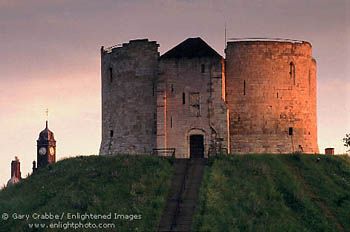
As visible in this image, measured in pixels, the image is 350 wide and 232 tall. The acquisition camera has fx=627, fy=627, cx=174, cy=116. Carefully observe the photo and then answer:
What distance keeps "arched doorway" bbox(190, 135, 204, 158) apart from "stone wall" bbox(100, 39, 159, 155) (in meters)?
2.80

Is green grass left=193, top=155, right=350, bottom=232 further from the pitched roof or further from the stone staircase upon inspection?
the pitched roof

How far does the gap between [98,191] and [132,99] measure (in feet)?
41.6

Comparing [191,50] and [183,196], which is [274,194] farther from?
[191,50]

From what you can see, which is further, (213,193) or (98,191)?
(98,191)

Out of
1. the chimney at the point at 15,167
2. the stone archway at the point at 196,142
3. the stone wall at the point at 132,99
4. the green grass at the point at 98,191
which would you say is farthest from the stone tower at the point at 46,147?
the green grass at the point at 98,191

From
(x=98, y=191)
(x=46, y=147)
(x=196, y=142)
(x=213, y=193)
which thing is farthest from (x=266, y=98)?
(x=46, y=147)

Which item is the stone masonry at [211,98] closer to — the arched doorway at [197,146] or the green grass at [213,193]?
the arched doorway at [197,146]

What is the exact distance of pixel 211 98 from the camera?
43.1 meters

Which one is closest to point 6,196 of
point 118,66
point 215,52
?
point 118,66

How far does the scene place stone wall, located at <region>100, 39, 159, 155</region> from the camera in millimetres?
44781

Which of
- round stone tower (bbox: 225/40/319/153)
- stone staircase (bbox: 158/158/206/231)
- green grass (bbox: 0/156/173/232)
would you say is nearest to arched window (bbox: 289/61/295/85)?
round stone tower (bbox: 225/40/319/153)

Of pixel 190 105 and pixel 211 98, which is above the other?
pixel 211 98

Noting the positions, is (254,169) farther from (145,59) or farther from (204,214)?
(145,59)

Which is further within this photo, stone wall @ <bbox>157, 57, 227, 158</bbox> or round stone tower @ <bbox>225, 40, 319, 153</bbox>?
round stone tower @ <bbox>225, 40, 319, 153</bbox>
